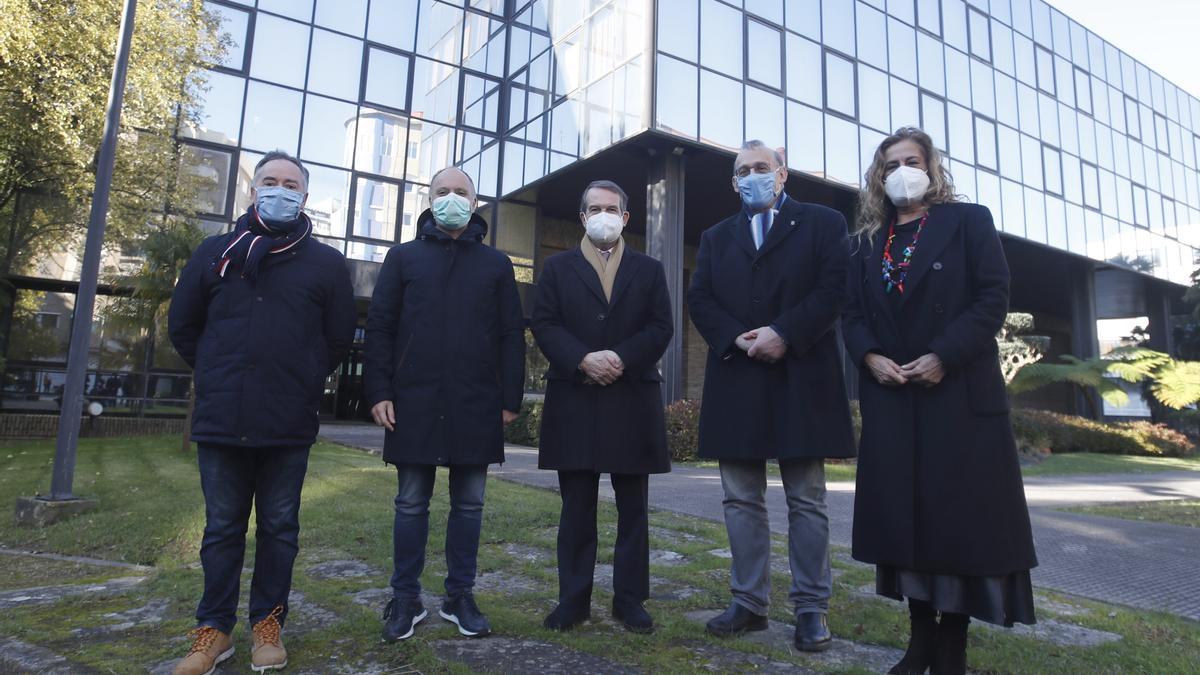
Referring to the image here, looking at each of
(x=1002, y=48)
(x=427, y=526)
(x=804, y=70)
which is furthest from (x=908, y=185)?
(x=1002, y=48)

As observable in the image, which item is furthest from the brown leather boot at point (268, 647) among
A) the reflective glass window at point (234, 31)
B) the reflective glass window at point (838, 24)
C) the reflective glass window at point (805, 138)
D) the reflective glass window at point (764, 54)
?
the reflective glass window at point (234, 31)

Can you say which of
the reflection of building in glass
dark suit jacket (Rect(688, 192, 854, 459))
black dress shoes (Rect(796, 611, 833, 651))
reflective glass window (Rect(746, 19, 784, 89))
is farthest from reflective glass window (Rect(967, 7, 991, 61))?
black dress shoes (Rect(796, 611, 833, 651))

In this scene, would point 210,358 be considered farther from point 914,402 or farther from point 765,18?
point 765,18

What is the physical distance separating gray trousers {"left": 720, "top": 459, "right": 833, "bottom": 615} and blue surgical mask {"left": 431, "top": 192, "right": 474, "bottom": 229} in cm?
169

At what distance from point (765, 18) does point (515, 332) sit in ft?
50.4

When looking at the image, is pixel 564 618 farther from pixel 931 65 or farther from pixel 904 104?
pixel 931 65

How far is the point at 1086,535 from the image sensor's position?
231 inches

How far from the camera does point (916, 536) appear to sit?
2559mm

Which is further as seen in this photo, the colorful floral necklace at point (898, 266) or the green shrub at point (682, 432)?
the green shrub at point (682, 432)

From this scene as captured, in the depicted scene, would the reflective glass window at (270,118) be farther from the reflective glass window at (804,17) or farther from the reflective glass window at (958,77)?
the reflective glass window at (958,77)

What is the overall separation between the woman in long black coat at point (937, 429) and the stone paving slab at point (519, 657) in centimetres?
109

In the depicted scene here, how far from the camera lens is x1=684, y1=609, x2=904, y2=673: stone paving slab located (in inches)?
104

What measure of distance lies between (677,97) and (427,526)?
12.9 meters

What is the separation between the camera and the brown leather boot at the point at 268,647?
253 cm
